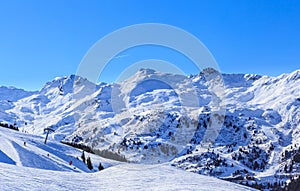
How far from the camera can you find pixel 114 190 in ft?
68.1

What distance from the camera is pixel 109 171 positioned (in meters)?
27.5

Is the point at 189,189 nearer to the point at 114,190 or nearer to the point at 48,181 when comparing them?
the point at 114,190

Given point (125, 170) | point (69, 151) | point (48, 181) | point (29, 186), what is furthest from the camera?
point (69, 151)

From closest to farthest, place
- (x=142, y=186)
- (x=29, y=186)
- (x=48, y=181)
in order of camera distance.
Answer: (x=29, y=186), (x=48, y=181), (x=142, y=186)

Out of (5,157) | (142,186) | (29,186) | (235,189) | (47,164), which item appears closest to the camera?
(29,186)

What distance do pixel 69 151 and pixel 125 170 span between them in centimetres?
9210

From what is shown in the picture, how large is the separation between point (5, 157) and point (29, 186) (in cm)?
3739

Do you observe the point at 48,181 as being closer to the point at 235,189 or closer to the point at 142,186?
the point at 142,186

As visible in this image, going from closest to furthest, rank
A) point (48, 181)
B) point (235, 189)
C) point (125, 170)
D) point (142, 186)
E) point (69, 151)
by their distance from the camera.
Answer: point (48, 181), point (142, 186), point (235, 189), point (125, 170), point (69, 151)

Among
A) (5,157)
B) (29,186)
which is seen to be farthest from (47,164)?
(29,186)

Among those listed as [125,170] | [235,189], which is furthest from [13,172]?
[235,189]

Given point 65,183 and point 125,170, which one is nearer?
point 65,183

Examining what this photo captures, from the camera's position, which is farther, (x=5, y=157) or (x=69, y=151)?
(x=69, y=151)

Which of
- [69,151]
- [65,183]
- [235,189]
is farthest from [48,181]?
[69,151]
